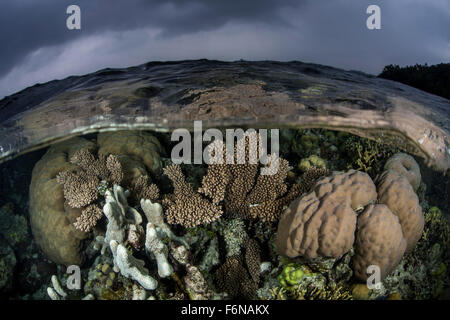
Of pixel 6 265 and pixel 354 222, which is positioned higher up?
pixel 354 222

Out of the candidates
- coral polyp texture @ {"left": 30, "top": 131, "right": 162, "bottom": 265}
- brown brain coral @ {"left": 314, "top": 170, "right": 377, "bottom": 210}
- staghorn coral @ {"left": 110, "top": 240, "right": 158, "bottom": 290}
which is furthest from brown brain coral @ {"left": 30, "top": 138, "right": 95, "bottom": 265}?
brown brain coral @ {"left": 314, "top": 170, "right": 377, "bottom": 210}

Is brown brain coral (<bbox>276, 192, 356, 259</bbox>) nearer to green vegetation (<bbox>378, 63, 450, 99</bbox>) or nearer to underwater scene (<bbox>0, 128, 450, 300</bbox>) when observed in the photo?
underwater scene (<bbox>0, 128, 450, 300</bbox>)

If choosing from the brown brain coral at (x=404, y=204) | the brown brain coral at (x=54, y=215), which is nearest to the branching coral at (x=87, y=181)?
the brown brain coral at (x=54, y=215)

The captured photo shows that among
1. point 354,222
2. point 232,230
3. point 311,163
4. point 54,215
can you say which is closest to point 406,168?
point 311,163

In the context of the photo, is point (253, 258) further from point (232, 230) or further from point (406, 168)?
point (406, 168)

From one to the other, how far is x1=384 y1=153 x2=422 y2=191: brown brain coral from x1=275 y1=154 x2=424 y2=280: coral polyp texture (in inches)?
44.2

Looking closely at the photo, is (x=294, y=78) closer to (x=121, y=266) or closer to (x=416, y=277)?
(x=416, y=277)

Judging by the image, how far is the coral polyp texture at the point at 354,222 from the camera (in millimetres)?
3840

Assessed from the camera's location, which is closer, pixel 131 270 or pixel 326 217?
pixel 326 217

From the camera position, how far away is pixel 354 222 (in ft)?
12.7

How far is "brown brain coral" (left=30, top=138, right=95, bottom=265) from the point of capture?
19.4 ft

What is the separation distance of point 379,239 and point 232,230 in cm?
274

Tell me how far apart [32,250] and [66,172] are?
3.40m
